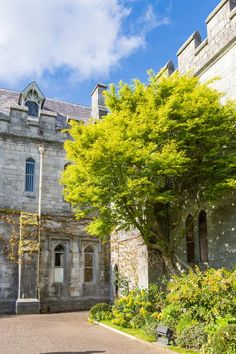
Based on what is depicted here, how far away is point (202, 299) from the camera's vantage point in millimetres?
9539

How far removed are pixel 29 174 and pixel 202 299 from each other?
1297 centimetres

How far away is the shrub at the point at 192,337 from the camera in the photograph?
8.80m

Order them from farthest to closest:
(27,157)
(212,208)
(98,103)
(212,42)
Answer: (98,103)
(27,157)
(212,42)
(212,208)

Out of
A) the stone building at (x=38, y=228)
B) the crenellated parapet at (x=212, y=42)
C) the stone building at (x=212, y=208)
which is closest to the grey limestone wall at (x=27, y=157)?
the stone building at (x=38, y=228)

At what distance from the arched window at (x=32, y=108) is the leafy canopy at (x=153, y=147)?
9225mm

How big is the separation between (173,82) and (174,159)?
2732mm

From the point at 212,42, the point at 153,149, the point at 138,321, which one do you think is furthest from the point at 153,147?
the point at 138,321

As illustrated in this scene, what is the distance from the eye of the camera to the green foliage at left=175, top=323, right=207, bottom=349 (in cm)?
880

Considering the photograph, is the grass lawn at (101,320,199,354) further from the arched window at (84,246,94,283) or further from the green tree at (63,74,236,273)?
the arched window at (84,246,94,283)

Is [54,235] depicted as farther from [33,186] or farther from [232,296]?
[232,296]

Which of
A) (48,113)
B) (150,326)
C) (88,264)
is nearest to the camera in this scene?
(150,326)

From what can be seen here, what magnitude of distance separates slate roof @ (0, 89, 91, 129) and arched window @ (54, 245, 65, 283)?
6758 millimetres

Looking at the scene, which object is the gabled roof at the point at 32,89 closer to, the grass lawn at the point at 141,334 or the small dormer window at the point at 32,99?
the small dormer window at the point at 32,99

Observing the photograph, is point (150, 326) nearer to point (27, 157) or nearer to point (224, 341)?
point (224, 341)
